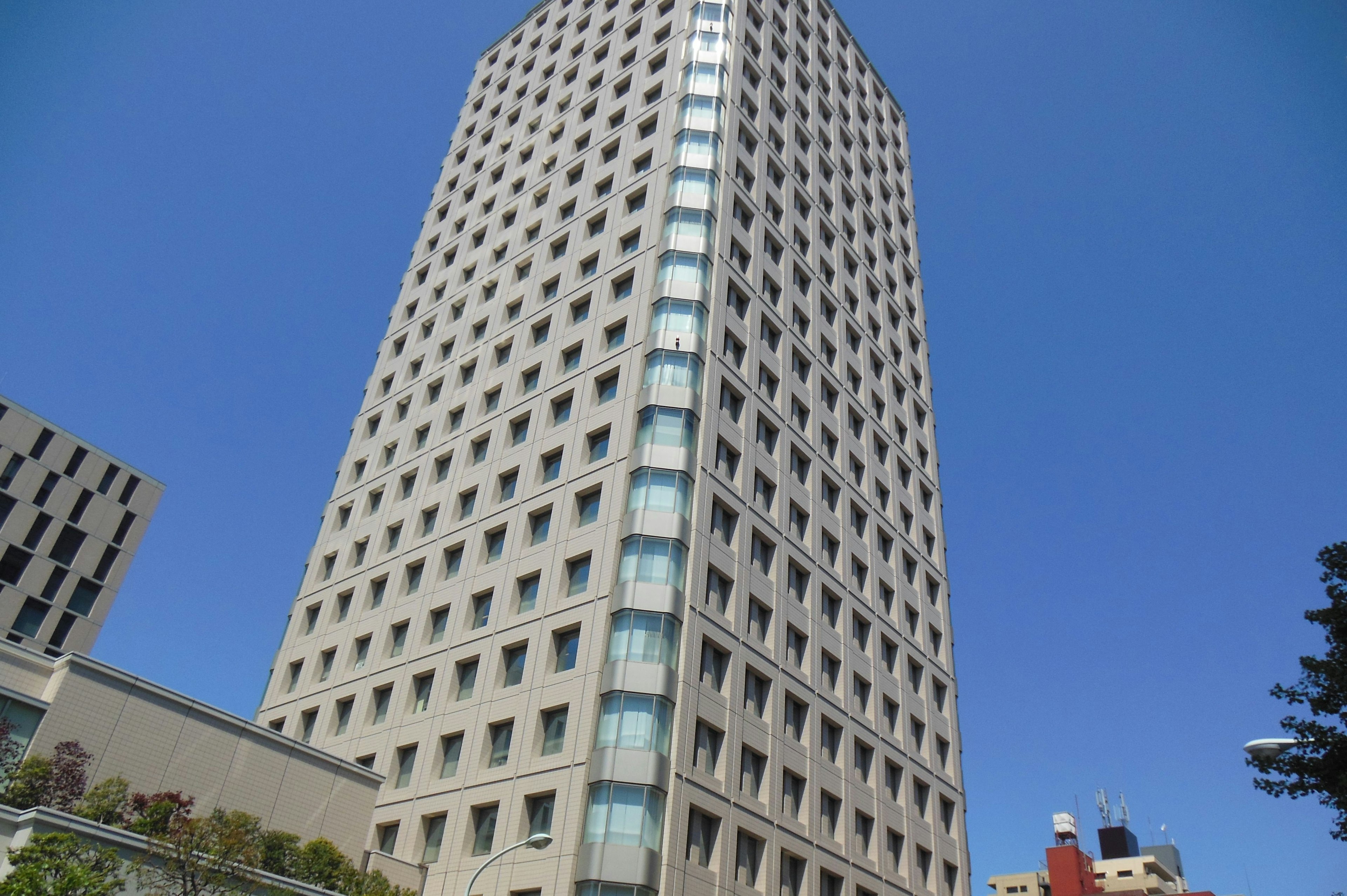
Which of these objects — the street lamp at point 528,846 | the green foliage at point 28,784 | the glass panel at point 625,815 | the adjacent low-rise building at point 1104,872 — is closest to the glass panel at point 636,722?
the glass panel at point 625,815

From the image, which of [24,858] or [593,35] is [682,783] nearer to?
[24,858]

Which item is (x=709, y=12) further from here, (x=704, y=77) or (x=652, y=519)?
(x=652, y=519)

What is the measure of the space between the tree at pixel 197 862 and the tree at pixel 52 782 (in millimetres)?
3040

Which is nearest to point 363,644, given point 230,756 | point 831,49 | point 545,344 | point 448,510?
point 448,510

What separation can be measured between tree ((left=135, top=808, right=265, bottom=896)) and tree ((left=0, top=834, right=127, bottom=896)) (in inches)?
50.1

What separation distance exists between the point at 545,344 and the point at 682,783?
25.7 metres

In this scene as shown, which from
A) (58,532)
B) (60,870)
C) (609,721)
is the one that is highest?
(58,532)

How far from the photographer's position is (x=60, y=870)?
25.5 metres

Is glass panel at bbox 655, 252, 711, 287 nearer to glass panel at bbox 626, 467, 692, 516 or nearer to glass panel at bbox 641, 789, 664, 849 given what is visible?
glass panel at bbox 626, 467, 692, 516

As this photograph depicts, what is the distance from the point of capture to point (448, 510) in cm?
5191

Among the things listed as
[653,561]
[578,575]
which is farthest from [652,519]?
[578,575]

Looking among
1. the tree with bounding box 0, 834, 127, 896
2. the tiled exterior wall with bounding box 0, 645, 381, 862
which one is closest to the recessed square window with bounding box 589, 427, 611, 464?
the tiled exterior wall with bounding box 0, 645, 381, 862

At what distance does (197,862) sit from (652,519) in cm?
2033

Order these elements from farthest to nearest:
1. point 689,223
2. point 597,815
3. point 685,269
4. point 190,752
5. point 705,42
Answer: point 705,42
point 689,223
point 685,269
point 190,752
point 597,815
